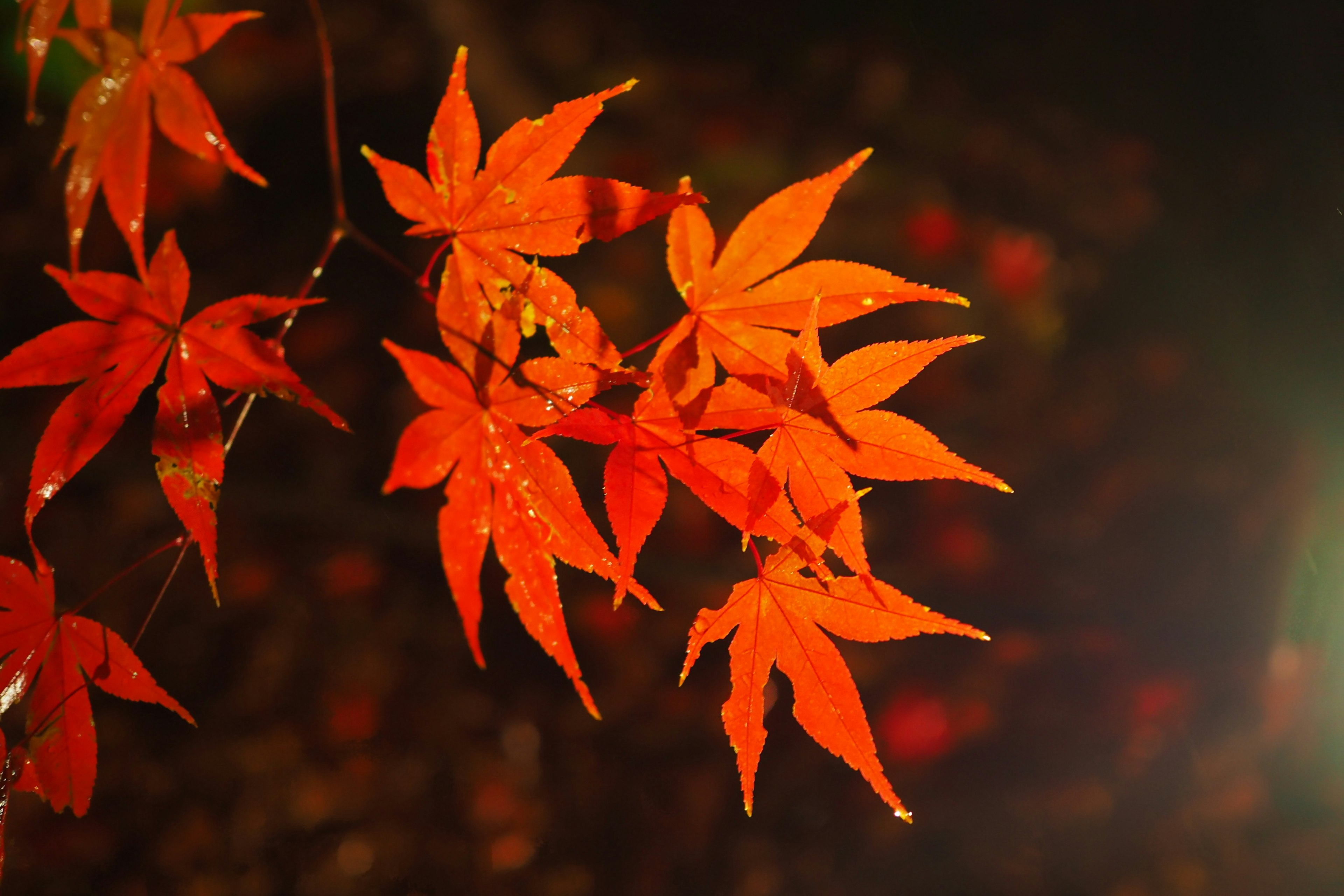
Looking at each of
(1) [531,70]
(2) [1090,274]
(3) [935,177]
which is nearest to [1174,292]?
(2) [1090,274]

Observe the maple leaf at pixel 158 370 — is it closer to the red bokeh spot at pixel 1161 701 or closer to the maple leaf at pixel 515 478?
the maple leaf at pixel 515 478

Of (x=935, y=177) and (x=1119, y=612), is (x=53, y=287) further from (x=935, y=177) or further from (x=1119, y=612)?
(x=1119, y=612)

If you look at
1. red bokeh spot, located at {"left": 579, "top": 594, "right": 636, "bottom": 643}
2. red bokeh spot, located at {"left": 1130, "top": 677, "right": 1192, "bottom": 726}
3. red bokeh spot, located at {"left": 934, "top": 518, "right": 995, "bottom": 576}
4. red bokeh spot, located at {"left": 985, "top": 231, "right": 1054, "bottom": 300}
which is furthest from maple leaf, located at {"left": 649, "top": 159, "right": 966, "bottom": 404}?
red bokeh spot, located at {"left": 1130, "top": 677, "right": 1192, "bottom": 726}

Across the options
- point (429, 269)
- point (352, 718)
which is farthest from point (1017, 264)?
point (352, 718)

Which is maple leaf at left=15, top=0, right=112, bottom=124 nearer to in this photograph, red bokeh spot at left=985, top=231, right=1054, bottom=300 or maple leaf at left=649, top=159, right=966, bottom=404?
maple leaf at left=649, top=159, right=966, bottom=404

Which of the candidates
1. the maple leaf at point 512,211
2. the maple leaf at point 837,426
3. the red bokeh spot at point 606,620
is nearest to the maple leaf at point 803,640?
the maple leaf at point 837,426
